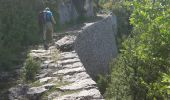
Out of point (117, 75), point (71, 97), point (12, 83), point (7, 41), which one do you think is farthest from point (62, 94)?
point (7, 41)

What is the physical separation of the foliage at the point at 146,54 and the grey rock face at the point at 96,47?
12.0 feet

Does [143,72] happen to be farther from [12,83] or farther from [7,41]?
[7,41]

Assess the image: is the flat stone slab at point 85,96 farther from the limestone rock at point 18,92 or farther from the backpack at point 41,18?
the backpack at point 41,18

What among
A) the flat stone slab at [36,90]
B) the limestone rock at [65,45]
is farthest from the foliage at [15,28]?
the flat stone slab at [36,90]

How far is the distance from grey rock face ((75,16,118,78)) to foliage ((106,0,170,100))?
12.0 ft

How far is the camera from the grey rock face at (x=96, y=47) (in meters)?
18.1

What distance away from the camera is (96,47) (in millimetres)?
21203

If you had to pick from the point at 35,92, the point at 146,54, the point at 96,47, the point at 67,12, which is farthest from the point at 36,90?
the point at 67,12

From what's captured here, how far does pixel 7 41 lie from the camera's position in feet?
47.6

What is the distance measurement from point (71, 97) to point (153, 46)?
3622 mm

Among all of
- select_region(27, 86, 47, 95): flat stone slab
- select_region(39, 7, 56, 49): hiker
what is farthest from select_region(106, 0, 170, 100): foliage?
select_region(39, 7, 56, 49): hiker

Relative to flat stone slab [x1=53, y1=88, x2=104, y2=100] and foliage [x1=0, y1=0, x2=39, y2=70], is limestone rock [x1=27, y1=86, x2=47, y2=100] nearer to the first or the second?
flat stone slab [x1=53, y1=88, x2=104, y2=100]

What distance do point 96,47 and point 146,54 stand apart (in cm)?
985

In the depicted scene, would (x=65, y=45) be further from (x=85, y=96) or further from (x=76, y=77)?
(x=85, y=96)
